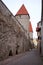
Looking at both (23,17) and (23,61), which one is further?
(23,17)

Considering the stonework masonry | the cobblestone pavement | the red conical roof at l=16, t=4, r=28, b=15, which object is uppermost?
the red conical roof at l=16, t=4, r=28, b=15

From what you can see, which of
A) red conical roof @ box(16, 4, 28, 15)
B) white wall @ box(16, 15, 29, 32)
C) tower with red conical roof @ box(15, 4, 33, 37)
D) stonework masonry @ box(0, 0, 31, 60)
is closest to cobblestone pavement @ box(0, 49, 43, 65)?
stonework masonry @ box(0, 0, 31, 60)

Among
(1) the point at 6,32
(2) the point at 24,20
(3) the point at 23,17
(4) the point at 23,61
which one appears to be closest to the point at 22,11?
(3) the point at 23,17

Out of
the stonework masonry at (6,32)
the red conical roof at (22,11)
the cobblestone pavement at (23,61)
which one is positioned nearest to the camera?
the cobblestone pavement at (23,61)

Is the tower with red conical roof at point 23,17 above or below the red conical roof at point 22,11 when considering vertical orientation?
below

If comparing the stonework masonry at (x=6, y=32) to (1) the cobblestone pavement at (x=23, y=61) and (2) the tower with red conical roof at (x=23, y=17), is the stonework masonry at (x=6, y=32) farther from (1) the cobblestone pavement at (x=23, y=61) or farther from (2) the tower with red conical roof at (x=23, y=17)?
(2) the tower with red conical roof at (x=23, y=17)

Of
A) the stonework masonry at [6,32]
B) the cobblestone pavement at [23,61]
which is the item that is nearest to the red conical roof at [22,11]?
the stonework masonry at [6,32]

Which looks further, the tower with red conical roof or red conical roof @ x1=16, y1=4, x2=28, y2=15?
red conical roof @ x1=16, y1=4, x2=28, y2=15

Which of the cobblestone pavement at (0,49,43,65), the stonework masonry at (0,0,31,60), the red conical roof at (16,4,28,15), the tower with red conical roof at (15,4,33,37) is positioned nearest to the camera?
the cobblestone pavement at (0,49,43,65)

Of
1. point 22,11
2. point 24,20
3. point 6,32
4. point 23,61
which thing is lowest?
point 23,61

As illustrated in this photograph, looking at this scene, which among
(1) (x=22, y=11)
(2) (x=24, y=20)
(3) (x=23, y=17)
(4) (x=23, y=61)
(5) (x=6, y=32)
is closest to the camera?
(4) (x=23, y=61)

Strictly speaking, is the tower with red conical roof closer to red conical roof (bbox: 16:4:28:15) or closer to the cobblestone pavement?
red conical roof (bbox: 16:4:28:15)

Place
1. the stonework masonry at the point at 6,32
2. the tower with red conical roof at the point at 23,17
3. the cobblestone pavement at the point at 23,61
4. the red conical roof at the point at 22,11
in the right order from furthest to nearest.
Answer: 1. the red conical roof at the point at 22,11
2. the tower with red conical roof at the point at 23,17
3. the stonework masonry at the point at 6,32
4. the cobblestone pavement at the point at 23,61

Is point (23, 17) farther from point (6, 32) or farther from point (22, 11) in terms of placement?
point (6, 32)
